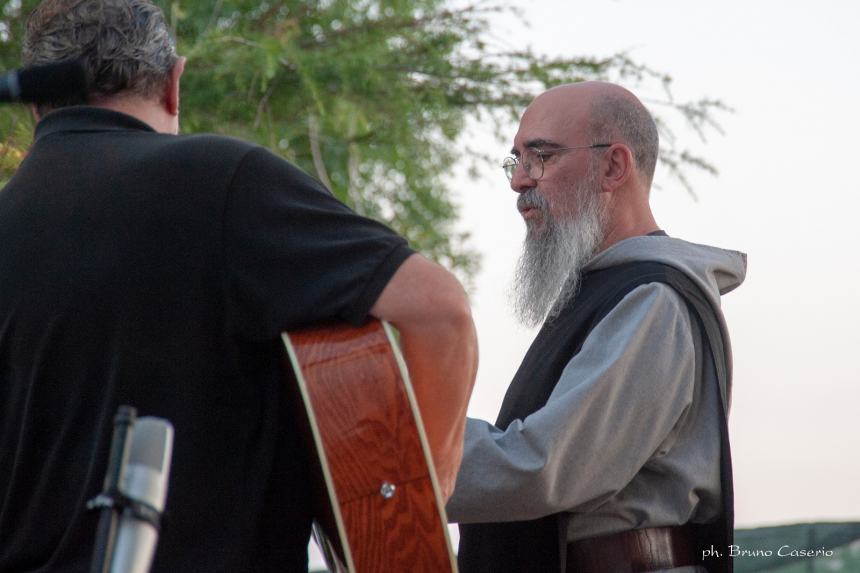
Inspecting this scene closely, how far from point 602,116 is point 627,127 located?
10 cm

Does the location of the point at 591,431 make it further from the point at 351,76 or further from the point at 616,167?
the point at 351,76

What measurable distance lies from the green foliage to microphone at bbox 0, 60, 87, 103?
2912 millimetres

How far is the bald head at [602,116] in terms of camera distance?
3.79m

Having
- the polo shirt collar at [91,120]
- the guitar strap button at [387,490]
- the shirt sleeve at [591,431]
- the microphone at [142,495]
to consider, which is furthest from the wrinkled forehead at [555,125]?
the microphone at [142,495]

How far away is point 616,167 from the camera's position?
3.77m

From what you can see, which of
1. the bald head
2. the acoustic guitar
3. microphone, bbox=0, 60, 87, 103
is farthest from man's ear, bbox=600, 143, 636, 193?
microphone, bbox=0, 60, 87, 103

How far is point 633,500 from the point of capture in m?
3.10

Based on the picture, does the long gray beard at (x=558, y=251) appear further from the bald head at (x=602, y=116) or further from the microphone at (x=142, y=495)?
the microphone at (x=142, y=495)

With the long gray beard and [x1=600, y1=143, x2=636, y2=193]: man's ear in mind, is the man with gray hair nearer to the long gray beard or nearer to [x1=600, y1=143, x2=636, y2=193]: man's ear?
the long gray beard

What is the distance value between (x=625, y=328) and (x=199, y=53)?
243 cm

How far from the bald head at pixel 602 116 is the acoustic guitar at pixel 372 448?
1894mm

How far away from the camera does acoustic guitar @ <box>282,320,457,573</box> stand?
2035 mm

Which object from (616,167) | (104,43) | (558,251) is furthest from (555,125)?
(104,43)

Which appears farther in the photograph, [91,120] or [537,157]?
[537,157]
